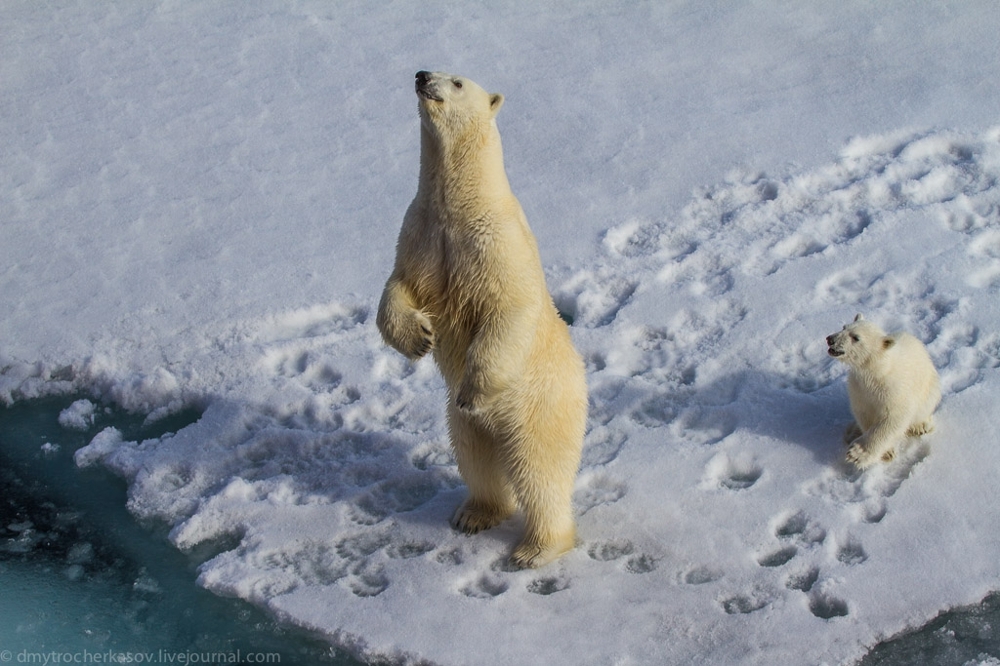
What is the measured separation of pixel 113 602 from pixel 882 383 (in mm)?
3185

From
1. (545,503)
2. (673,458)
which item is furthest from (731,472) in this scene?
(545,503)

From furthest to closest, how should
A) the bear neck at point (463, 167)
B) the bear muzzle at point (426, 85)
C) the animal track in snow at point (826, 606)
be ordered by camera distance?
the animal track in snow at point (826, 606)
the bear neck at point (463, 167)
the bear muzzle at point (426, 85)

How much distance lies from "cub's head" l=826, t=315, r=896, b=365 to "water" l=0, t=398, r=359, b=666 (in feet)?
7.54

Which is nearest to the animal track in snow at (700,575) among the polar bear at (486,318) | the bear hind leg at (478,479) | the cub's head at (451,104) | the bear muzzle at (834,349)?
the polar bear at (486,318)

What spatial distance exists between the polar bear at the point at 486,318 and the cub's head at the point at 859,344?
3.58 ft

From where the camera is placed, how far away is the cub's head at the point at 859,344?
180 inches

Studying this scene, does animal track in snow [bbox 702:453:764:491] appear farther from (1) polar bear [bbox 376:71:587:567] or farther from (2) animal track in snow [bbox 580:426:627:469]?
(1) polar bear [bbox 376:71:587:567]

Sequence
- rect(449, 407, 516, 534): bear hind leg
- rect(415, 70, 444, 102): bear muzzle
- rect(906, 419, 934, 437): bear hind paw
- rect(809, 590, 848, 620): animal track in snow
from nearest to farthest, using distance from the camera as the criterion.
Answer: rect(415, 70, 444, 102): bear muzzle
rect(809, 590, 848, 620): animal track in snow
rect(449, 407, 516, 534): bear hind leg
rect(906, 419, 934, 437): bear hind paw

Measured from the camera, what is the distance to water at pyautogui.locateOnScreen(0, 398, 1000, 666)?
4.02 m

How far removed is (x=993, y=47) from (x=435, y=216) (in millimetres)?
5232

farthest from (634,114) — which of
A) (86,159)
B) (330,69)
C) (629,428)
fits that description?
(86,159)

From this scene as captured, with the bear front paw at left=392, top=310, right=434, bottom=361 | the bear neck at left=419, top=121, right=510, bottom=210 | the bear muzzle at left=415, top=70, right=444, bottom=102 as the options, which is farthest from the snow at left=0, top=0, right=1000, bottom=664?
the bear muzzle at left=415, top=70, right=444, bottom=102

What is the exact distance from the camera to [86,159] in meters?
7.37

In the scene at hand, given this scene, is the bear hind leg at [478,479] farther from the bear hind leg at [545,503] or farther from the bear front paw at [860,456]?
the bear front paw at [860,456]
